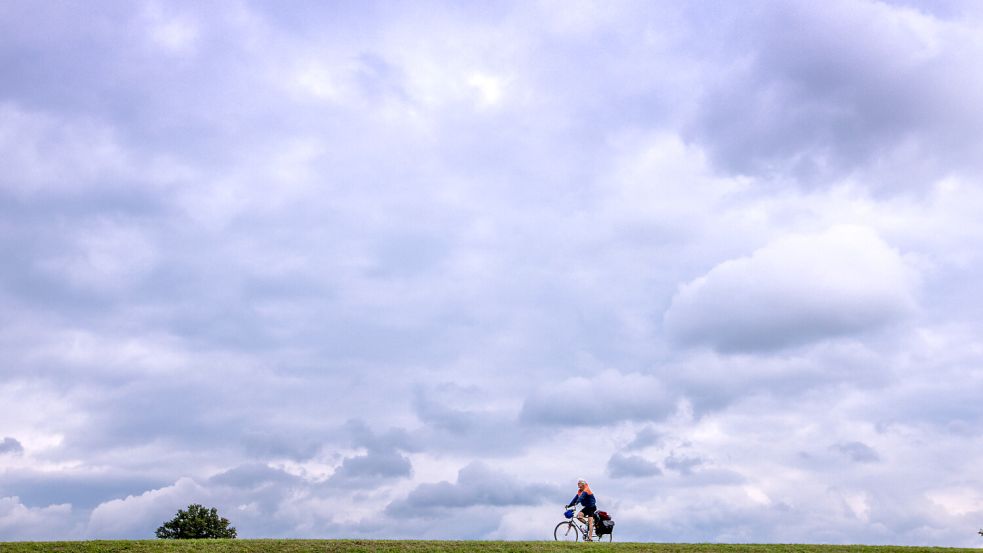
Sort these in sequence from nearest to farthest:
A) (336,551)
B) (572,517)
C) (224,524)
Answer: (336,551) → (572,517) → (224,524)

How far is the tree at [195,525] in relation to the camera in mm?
68375

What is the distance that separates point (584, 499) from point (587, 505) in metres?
0.33

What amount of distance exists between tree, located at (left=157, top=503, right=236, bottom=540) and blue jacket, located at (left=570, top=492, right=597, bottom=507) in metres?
39.3

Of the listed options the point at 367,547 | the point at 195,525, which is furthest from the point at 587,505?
the point at 195,525

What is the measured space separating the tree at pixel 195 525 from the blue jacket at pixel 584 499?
39.3 metres

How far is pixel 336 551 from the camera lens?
36938 millimetres

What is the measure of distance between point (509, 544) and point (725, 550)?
34.0ft

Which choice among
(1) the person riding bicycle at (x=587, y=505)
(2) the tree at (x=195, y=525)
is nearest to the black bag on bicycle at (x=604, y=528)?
(1) the person riding bicycle at (x=587, y=505)

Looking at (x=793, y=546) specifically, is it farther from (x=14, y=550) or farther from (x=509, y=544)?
(x=14, y=550)

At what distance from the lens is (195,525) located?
68625mm

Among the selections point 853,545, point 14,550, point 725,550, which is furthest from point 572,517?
point 14,550

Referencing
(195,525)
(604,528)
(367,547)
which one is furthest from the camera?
(195,525)

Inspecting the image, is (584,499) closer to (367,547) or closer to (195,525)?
(367,547)

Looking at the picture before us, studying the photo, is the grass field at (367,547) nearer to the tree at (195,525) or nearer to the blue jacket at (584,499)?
the blue jacket at (584,499)
